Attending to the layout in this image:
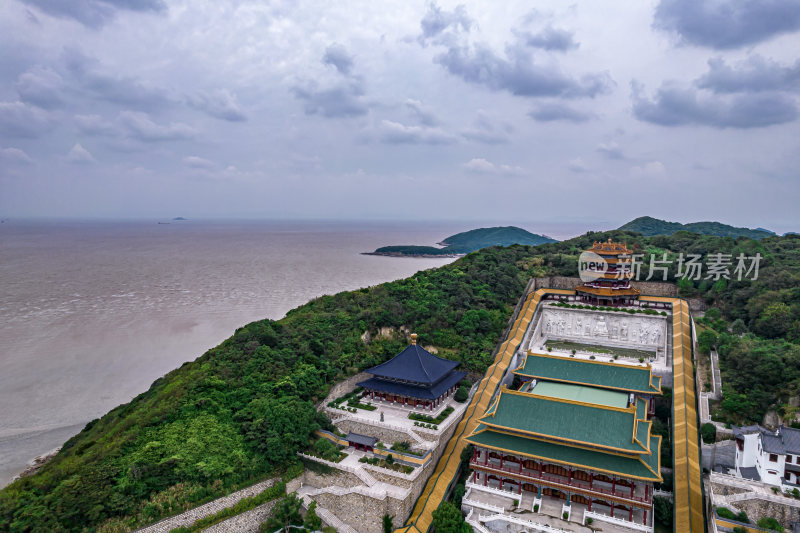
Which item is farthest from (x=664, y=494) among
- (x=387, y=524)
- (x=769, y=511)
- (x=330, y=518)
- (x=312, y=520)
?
(x=312, y=520)

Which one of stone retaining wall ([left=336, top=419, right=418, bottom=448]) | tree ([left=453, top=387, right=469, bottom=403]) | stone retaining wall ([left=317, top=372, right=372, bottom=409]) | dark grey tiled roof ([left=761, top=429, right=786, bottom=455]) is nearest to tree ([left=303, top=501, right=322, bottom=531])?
stone retaining wall ([left=336, top=419, right=418, bottom=448])

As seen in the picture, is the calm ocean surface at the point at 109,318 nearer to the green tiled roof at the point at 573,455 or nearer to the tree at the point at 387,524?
the tree at the point at 387,524

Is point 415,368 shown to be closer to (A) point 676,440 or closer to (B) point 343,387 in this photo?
(B) point 343,387

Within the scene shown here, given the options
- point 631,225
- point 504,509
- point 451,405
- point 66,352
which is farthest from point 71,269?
point 631,225

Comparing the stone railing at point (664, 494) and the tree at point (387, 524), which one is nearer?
the stone railing at point (664, 494)

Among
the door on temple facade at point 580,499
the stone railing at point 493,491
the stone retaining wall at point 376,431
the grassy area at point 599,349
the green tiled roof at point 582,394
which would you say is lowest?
the stone railing at point 493,491

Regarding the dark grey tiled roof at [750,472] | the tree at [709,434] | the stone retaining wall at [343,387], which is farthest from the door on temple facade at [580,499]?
the stone retaining wall at [343,387]
